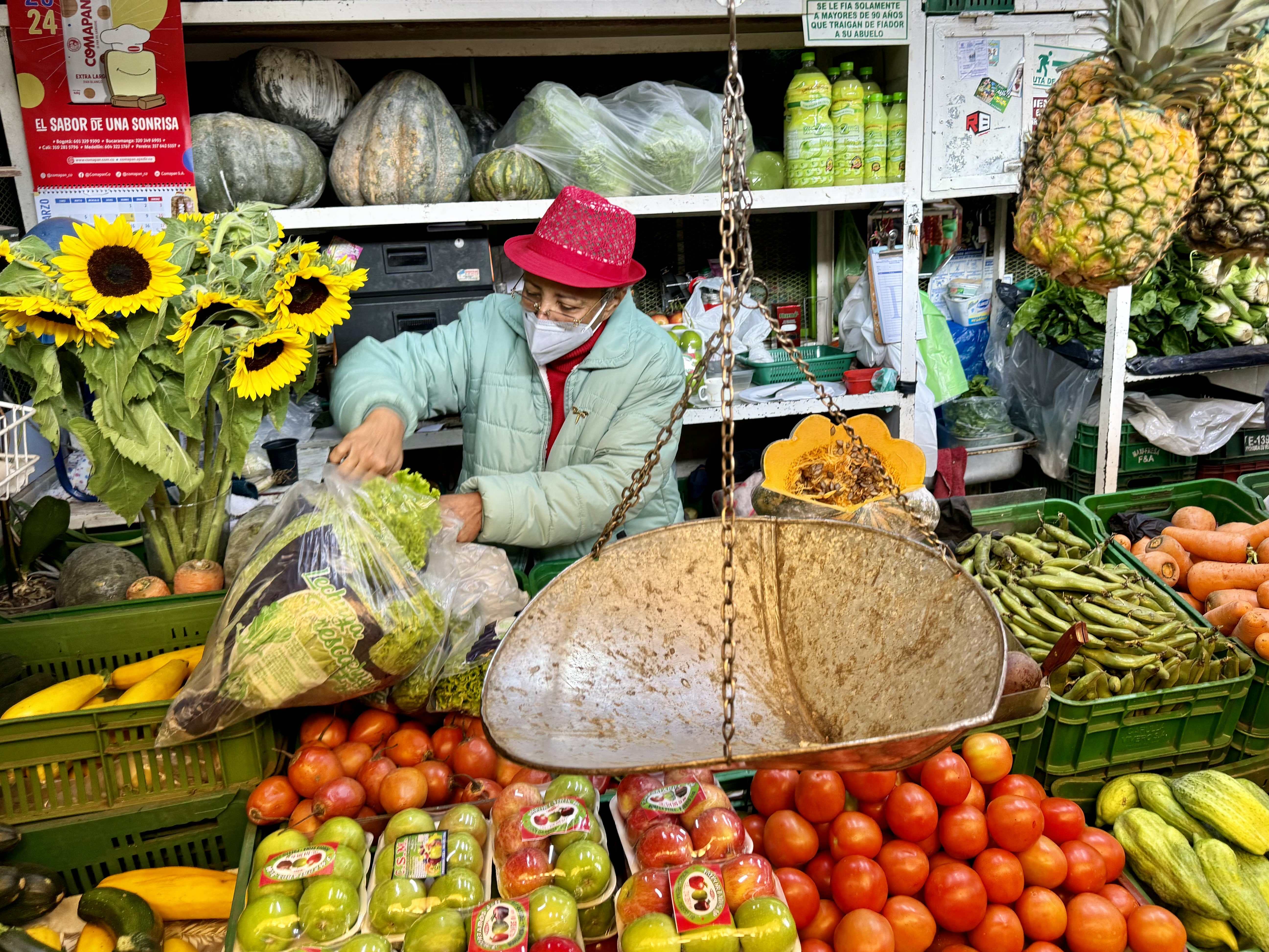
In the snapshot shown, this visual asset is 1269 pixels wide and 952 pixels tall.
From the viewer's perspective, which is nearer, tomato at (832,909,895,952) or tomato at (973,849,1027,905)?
tomato at (832,909,895,952)

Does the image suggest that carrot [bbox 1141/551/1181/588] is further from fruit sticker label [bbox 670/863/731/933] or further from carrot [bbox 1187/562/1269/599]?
fruit sticker label [bbox 670/863/731/933]

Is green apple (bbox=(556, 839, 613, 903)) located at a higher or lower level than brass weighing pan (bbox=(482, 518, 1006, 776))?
lower

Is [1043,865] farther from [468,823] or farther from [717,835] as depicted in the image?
[468,823]

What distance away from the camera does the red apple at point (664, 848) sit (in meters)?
1.28

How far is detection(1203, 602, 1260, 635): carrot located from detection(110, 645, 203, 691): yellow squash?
227 cm

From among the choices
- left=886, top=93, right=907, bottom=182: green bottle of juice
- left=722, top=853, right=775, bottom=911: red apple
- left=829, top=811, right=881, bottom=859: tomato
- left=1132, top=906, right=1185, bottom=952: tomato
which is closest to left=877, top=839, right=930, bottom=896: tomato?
left=829, top=811, right=881, bottom=859: tomato

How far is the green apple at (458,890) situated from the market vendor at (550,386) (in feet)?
2.71

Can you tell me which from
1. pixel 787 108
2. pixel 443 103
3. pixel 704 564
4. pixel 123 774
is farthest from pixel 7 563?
pixel 787 108

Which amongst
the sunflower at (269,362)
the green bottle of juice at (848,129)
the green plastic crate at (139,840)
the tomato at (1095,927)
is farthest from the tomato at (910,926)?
the green bottle of juice at (848,129)

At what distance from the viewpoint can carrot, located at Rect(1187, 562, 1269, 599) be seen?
92.7 inches

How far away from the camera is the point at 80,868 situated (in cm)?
151

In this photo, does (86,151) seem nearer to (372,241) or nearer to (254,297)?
(372,241)

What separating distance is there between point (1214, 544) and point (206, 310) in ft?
8.45

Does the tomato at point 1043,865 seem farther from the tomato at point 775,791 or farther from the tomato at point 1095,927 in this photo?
the tomato at point 775,791
